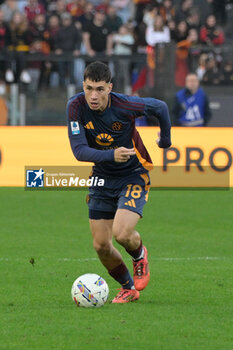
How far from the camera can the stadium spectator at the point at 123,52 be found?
18.0 meters

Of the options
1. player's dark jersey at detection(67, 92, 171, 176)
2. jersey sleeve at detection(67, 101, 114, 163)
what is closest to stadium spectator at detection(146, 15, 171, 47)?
player's dark jersey at detection(67, 92, 171, 176)

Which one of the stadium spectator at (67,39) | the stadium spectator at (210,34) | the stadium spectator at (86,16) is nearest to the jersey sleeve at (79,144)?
the stadium spectator at (67,39)

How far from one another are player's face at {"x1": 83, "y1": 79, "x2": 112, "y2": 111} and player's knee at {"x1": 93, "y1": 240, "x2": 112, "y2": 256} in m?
1.10

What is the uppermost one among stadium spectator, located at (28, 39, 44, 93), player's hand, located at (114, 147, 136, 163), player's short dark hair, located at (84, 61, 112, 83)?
player's short dark hair, located at (84, 61, 112, 83)

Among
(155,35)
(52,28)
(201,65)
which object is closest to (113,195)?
(201,65)

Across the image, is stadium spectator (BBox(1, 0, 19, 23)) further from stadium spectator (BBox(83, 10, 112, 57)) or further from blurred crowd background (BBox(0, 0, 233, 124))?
stadium spectator (BBox(83, 10, 112, 57))

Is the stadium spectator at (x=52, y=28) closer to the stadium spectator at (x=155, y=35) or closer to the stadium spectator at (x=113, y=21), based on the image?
the stadium spectator at (x=113, y=21)

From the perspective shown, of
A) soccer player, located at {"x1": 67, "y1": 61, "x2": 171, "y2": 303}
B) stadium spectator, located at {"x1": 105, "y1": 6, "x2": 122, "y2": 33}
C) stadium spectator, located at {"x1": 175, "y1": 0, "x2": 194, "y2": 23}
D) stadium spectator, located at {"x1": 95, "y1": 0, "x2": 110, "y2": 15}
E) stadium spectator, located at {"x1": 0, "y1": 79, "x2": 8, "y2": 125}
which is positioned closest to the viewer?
soccer player, located at {"x1": 67, "y1": 61, "x2": 171, "y2": 303}

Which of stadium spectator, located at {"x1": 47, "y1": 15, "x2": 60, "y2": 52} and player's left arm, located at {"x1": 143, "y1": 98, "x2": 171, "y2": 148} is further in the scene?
stadium spectator, located at {"x1": 47, "y1": 15, "x2": 60, "y2": 52}

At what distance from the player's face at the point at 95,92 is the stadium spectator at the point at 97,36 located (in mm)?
12567

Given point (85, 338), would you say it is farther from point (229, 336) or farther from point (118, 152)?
point (118, 152)

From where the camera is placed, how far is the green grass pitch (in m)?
5.56

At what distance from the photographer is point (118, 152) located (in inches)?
252

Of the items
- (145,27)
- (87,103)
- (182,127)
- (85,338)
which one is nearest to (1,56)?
(145,27)
